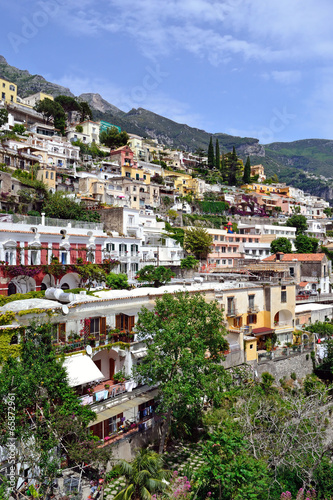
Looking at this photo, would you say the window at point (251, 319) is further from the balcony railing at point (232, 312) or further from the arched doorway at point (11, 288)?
the arched doorway at point (11, 288)

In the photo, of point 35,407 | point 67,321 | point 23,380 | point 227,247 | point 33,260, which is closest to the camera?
point 23,380

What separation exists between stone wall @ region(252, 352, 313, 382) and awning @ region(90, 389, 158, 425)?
1162cm

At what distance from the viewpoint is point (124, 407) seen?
687 inches

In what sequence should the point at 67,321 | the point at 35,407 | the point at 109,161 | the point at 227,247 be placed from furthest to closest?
the point at 109,161 < the point at 227,247 < the point at 67,321 < the point at 35,407

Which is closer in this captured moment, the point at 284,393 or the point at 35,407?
the point at 35,407

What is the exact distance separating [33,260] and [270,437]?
71.3ft

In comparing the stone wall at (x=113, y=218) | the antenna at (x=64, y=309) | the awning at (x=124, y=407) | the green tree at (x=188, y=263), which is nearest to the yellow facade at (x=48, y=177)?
the stone wall at (x=113, y=218)

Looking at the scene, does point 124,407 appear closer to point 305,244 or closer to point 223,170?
point 305,244

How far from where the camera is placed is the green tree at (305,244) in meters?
71.5

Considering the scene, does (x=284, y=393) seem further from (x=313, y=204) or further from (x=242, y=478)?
(x=313, y=204)

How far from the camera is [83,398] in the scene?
54.2ft

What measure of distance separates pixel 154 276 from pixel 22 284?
41.3ft

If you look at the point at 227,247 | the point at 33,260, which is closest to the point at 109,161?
the point at 227,247

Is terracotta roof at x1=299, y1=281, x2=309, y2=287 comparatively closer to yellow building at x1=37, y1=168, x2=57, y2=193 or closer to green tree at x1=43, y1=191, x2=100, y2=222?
green tree at x1=43, y1=191, x2=100, y2=222
